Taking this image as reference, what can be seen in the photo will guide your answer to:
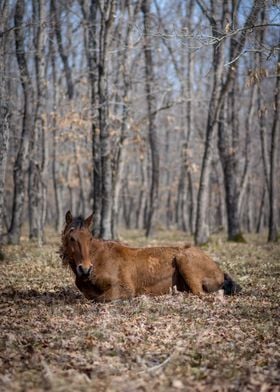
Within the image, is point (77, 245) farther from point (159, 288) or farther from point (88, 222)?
point (159, 288)

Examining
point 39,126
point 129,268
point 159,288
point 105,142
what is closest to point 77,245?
point 129,268

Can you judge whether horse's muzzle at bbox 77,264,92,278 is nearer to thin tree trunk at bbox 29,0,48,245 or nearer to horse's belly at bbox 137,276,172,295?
horse's belly at bbox 137,276,172,295

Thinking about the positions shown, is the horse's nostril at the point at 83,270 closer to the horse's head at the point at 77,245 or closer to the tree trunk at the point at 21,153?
the horse's head at the point at 77,245

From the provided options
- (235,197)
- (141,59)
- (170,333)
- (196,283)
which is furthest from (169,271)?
A: (141,59)

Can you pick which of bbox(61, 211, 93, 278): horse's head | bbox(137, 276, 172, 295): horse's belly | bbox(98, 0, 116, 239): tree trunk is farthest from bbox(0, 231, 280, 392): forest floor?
bbox(98, 0, 116, 239): tree trunk

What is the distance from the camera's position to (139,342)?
7.50m

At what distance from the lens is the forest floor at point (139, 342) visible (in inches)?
235

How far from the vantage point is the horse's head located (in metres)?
9.42

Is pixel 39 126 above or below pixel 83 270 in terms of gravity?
above

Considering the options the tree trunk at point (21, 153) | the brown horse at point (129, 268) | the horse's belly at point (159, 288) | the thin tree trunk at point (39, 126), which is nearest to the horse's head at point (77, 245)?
the brown horse at point (129, 268)

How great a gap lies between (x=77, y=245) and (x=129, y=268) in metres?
1.17

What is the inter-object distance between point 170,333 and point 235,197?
61.5ft

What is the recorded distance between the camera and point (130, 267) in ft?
33.6

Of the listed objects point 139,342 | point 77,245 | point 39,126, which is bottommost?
point 139,342
